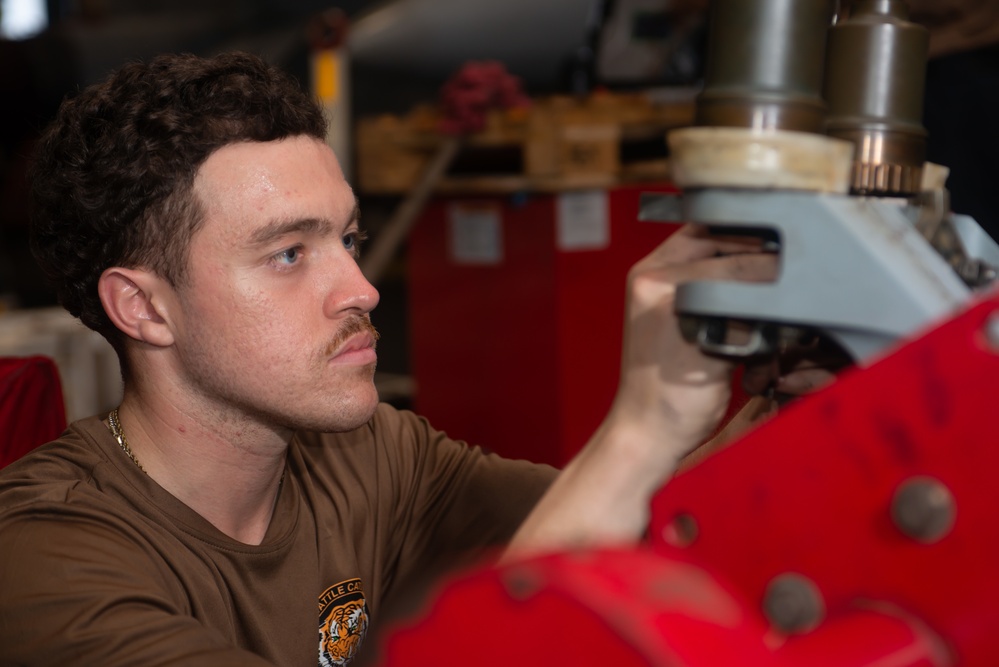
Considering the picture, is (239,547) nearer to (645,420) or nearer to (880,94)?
(645,420)

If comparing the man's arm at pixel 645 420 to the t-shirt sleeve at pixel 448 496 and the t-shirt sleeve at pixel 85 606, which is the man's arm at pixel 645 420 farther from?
the t-shirt sleeve at pixel 448 496

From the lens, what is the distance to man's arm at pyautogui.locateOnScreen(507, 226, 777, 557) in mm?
692

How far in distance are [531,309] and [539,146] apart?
1.65 ft

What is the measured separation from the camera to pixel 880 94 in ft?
2.34

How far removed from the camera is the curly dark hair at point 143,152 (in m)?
1.20

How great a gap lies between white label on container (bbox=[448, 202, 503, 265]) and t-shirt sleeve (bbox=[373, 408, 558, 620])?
1850mm

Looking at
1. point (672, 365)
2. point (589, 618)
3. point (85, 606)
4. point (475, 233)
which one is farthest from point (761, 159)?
point (475, 233)

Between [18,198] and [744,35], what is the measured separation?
525 centimetres

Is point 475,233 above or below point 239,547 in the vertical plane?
below

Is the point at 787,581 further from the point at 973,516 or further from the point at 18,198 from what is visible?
the point at 18,198

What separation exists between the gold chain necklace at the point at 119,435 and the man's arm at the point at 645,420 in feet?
2.06

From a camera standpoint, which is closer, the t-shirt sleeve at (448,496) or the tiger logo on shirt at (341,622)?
the tiger logo on shirt at (341,622)

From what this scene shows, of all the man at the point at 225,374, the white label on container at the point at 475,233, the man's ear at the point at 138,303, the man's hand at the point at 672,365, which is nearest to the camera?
the man's hand at the point at 672,365

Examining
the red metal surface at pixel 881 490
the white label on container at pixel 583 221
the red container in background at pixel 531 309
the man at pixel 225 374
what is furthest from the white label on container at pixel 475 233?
the red metal surface at pixel 881 490
